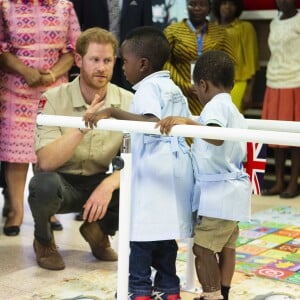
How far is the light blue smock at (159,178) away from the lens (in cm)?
218

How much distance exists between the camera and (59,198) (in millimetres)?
2830

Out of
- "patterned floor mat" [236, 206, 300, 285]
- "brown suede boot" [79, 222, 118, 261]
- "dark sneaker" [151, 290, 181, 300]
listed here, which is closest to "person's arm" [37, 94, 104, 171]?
"brown suede boot" [79, 222, 118, 261]

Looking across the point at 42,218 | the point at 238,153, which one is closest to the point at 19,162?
the point at 42,218

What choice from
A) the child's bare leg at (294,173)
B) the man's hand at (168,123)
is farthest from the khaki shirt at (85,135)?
the child's bare leg at (294,173)

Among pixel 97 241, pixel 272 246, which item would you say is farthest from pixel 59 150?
pixel 272 246

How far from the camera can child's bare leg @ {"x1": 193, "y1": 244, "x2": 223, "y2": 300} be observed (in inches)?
86.8

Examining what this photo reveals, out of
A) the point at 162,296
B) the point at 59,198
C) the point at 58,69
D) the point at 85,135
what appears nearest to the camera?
the point at 162,296

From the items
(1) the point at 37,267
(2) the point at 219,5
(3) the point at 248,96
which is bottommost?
(1) the point at 37,267

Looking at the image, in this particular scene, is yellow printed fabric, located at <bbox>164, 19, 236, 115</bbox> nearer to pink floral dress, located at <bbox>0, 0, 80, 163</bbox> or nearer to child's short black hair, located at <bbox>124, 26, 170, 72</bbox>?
pink floral dress, located at <bbox>0, 0, 80, 163</bbox>

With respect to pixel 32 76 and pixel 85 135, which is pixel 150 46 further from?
pixel 32 76

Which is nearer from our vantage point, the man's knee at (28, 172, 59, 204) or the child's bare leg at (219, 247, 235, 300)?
the child's bare leg at (219, 247, 235, 300)

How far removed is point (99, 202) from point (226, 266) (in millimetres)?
647

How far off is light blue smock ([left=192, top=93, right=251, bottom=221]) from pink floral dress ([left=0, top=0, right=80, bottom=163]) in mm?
1489

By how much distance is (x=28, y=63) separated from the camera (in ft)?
11.2
